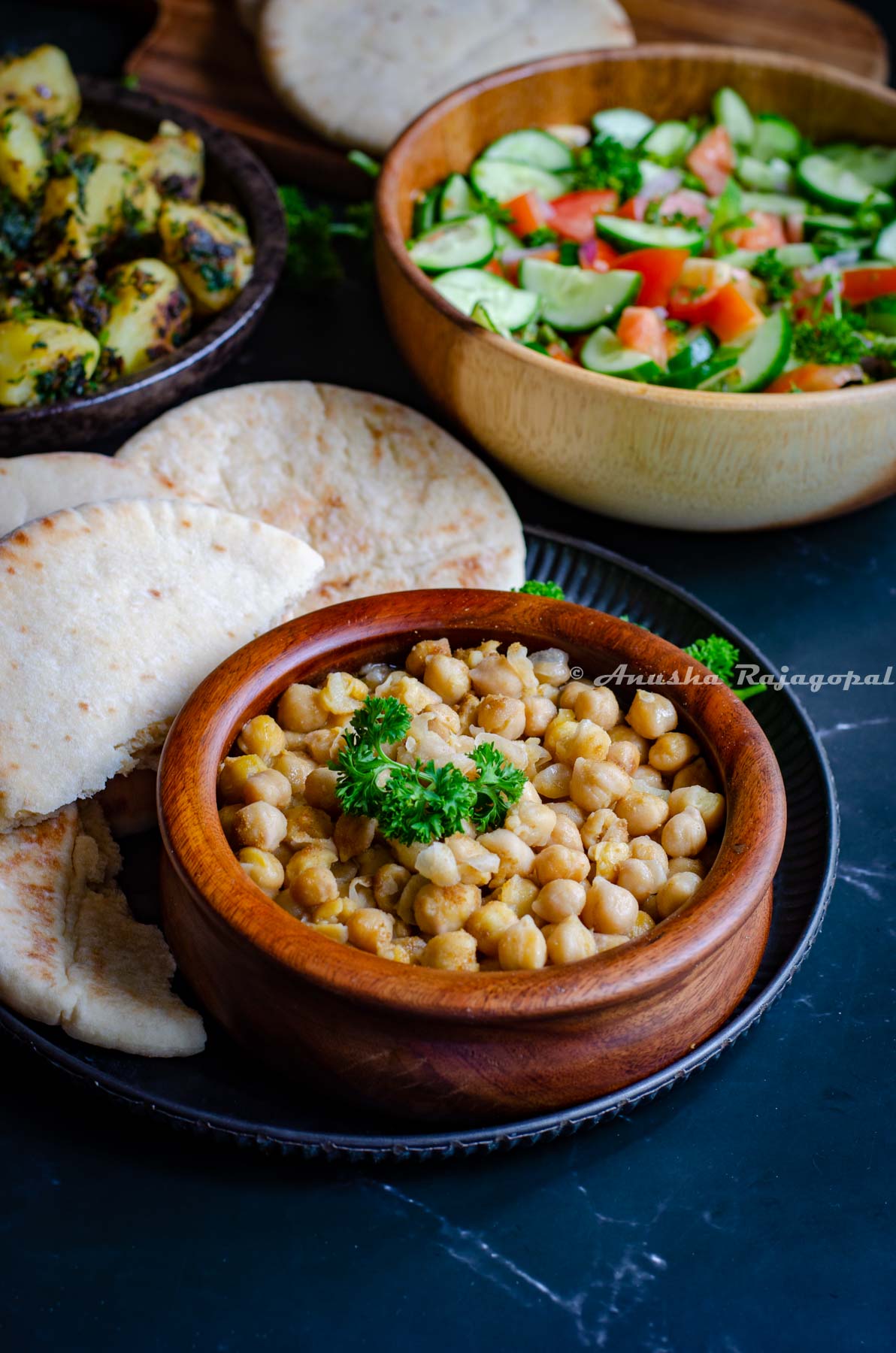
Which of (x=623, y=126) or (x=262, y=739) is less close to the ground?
(x=623, y=126)

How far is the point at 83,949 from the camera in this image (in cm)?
235

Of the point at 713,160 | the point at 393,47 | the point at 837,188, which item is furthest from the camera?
the point at 393,47

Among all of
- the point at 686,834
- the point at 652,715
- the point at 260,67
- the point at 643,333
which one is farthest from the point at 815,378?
the point at 260,67

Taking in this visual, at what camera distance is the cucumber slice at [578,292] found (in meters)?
3.51

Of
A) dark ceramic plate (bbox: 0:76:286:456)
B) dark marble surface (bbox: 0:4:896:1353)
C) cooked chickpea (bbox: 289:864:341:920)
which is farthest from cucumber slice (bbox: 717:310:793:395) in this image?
cooked chickpea (bbox: 289:864:341:920)

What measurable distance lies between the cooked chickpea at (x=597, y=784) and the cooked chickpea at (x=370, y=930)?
18.2 inches

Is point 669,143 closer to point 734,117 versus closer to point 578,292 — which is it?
point 734,117

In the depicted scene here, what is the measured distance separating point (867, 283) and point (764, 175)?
0.74 m

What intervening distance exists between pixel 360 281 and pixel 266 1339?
11.3ft

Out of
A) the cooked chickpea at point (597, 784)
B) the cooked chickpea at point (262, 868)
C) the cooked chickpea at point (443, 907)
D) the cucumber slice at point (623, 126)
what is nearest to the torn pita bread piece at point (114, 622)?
the cooked chickpea at point (262, 868)

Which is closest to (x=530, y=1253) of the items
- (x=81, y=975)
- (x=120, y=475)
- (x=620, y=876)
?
(x=620, y=876)

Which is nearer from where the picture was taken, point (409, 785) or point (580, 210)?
point (409, 785)

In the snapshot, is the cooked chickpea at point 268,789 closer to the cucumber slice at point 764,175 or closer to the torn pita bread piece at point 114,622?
the torn pita bread piece at point 114,622

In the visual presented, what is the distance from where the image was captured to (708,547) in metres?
3.62
